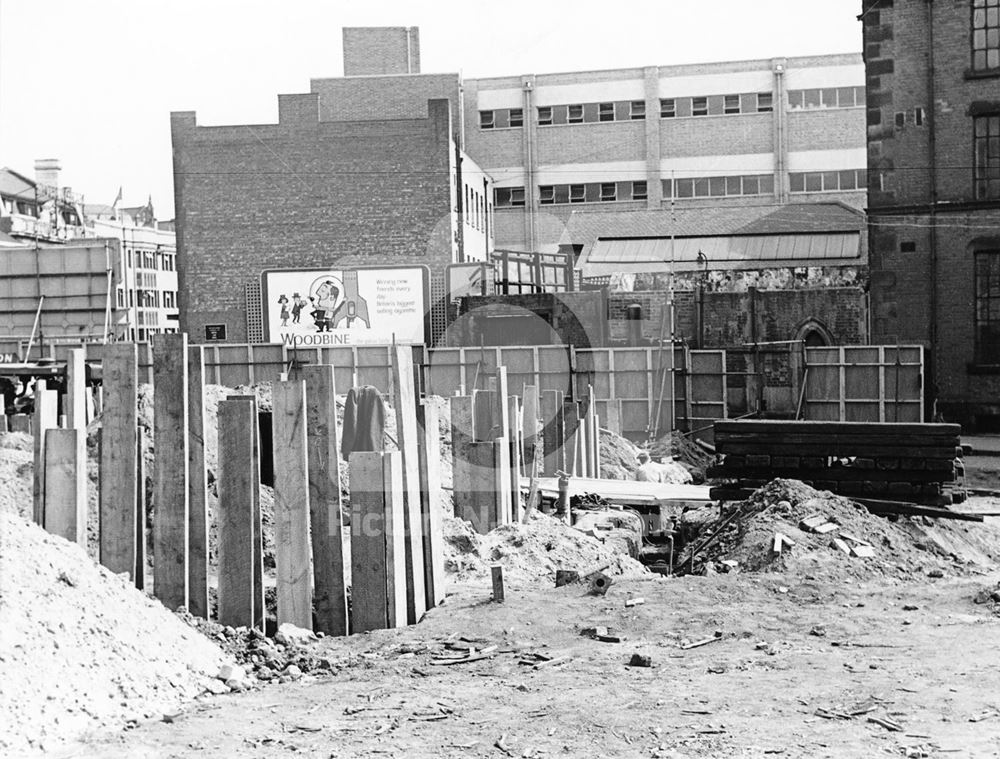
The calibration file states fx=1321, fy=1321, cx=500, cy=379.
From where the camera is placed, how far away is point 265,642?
9148 mm

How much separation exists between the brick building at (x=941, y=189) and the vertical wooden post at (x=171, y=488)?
26.1m

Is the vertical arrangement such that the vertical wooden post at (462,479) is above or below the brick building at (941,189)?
below

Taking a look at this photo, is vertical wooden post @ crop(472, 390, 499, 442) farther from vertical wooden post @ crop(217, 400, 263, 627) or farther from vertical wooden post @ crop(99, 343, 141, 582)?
vertical wooden post @ crop(99, 343, 141, 582)

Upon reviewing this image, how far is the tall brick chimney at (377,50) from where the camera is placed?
61969 mm

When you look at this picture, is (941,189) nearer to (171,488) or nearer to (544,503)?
(544,503)

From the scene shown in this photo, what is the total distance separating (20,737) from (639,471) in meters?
17.6

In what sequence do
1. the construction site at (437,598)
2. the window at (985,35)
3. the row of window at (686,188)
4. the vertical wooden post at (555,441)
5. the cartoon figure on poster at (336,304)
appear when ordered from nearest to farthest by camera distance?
the construction site at (437,598)
the vertical wooden post at (555,441)
the window at (985,35)
the cartoon figure on poster at (336,304)
the row of window at (686,188)

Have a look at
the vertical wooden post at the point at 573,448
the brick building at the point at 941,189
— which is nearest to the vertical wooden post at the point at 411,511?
the vertical wooden post at the point at 573,448

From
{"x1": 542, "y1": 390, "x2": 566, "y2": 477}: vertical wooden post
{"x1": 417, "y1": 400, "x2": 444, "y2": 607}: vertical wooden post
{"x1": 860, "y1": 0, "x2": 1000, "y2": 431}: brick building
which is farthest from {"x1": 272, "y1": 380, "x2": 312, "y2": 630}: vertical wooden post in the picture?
{"x1": 860, "y1": 0, "x2": 1000, "y2": 431}: brick building

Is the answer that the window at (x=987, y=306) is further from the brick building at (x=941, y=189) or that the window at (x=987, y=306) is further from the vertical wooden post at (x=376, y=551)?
the vertical wooden post at (x=376, y=551)

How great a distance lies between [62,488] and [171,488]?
2.48 feet

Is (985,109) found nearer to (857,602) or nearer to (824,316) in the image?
(824,316)

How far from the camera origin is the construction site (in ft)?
24.2

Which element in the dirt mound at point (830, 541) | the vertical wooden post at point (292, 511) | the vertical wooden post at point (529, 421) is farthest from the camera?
the vertical wooden post at point (529, 421)
